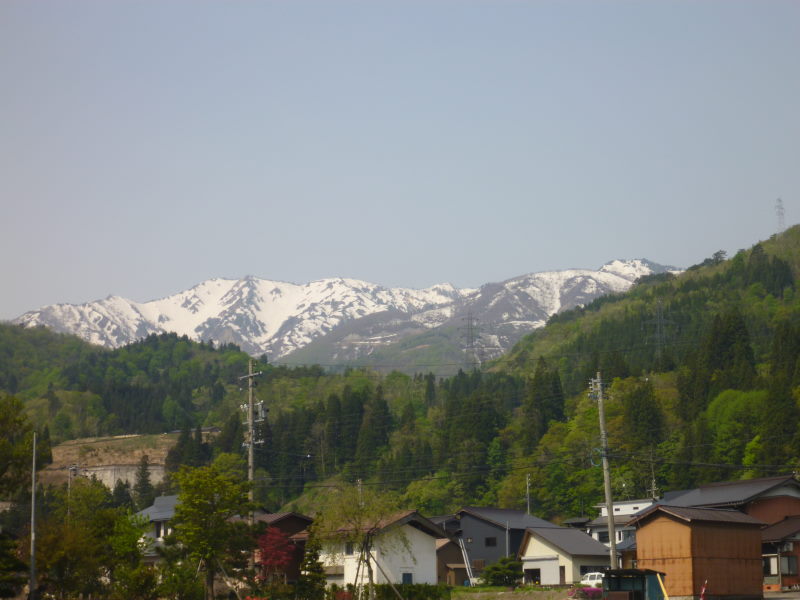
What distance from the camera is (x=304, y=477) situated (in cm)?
12875

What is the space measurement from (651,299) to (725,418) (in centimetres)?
10280

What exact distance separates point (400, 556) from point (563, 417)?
70.5 meters

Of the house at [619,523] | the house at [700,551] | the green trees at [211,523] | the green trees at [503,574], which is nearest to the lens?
the green trees at [211,523]

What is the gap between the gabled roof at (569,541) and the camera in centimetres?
6844

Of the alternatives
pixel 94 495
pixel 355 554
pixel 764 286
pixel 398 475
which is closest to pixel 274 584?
pixel 355 554

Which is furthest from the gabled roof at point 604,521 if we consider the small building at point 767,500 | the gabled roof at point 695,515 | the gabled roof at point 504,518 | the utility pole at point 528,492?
the gabled roof at point 695,515

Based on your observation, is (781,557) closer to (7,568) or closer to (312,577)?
(312,577)

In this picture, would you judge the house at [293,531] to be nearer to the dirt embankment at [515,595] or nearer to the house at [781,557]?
the dirt embankment at [515,595]

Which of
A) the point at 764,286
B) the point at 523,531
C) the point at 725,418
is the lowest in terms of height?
the point at 523,531

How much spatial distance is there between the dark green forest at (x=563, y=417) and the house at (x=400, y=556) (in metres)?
17.5

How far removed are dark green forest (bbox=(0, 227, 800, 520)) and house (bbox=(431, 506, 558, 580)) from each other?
27.8 ft

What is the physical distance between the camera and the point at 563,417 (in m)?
125

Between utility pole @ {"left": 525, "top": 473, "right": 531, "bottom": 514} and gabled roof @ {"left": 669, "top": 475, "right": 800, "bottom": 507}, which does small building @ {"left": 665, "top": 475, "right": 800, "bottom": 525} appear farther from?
utility pole @ {"left": 525, "top": 473, "right": 531, "bottom": 514}

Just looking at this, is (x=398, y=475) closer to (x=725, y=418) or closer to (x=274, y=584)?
(x=725, y=418)
